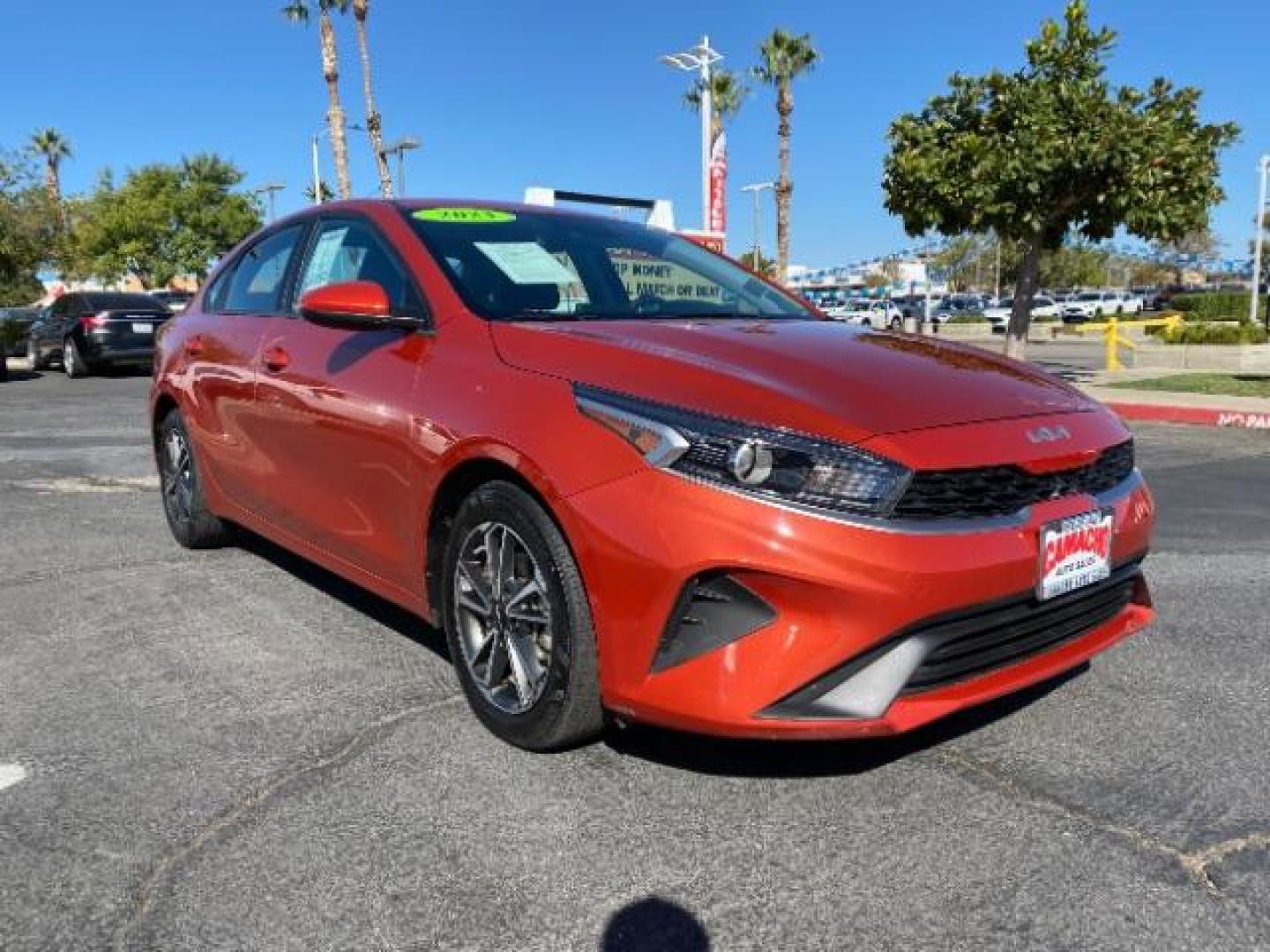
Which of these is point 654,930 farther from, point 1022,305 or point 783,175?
point 783,175

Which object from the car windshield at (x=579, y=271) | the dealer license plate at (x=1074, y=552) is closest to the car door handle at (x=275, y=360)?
the car windshield at (x=579, y=271)

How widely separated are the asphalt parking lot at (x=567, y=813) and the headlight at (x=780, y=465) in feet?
2.69

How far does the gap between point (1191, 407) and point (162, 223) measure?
5018 centimetres

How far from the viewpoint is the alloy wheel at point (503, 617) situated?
9.44 feet

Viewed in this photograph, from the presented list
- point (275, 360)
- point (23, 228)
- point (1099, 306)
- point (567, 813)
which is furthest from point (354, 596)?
point (1099, 306)

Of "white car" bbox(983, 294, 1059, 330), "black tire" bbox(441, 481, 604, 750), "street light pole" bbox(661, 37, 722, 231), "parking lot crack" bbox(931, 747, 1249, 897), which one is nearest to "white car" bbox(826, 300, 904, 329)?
"white car" bbox(983, 294, 1059, 330)

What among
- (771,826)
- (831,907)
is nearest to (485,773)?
(771,826)

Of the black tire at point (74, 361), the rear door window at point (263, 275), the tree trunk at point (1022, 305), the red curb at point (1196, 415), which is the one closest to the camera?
the rear door window at point (263, 275)

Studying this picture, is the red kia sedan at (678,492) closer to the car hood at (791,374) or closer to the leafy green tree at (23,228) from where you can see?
the car hood at (791,374)

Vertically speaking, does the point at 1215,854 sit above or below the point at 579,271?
below

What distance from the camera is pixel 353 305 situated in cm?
327

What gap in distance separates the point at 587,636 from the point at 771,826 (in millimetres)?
640

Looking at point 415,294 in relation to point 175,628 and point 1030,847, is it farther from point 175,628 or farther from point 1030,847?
point 1030,847

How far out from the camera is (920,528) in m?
2.41
